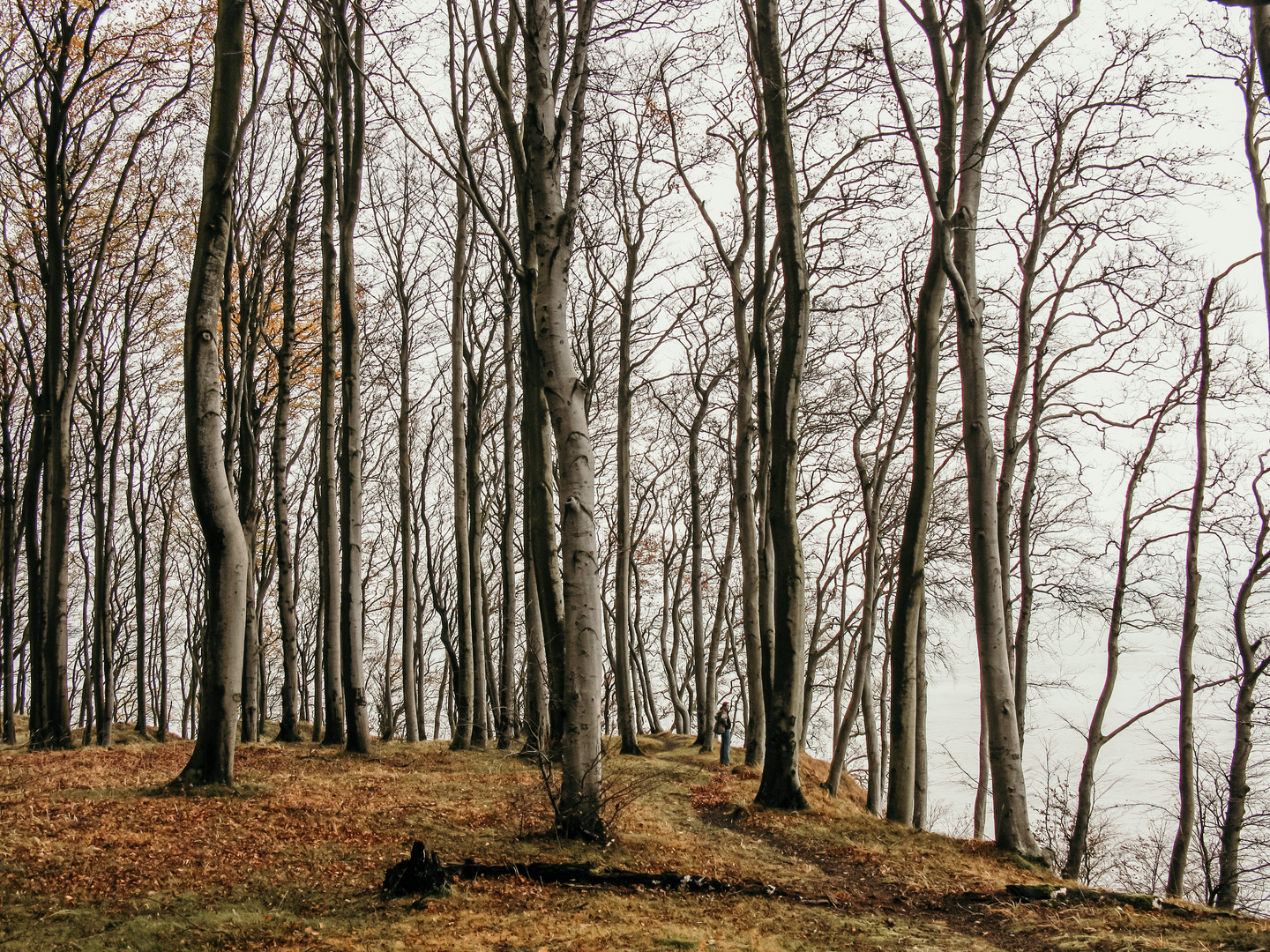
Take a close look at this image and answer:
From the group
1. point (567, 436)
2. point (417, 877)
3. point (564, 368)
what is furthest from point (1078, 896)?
point (564, 368)

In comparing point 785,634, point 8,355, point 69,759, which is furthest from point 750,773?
point 8,355

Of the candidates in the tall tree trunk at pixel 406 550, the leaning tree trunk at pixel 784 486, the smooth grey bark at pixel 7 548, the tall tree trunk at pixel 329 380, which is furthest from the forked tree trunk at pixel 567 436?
the smooth grey bark at pixel 7 548

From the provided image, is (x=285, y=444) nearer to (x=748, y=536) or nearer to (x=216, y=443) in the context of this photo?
(x=216, y=443)

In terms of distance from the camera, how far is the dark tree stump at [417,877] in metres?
4.50

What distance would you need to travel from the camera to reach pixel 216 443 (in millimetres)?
6926

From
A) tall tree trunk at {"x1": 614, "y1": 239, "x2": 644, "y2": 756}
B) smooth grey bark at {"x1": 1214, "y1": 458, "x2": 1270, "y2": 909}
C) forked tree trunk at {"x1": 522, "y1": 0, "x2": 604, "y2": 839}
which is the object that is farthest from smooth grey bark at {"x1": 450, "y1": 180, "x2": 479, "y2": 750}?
smooth grey bark at {"x1": 1214, "y1": 458, "x2": 1270, "y2": 909}

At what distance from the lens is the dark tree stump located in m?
4.50

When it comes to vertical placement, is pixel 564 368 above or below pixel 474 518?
above

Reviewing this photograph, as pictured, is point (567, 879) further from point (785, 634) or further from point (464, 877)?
point (785, 634)

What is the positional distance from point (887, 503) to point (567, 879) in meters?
14.5

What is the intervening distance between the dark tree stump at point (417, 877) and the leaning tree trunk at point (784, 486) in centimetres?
472

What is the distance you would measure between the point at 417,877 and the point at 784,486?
564 cm

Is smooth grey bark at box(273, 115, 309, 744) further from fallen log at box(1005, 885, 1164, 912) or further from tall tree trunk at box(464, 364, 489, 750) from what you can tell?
fallen log at box(1005, 885, 1164, 912)

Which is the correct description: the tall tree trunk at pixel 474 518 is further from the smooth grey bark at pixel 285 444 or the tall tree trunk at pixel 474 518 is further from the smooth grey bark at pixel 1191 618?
the smooth grey bark at pixel 1191 618
